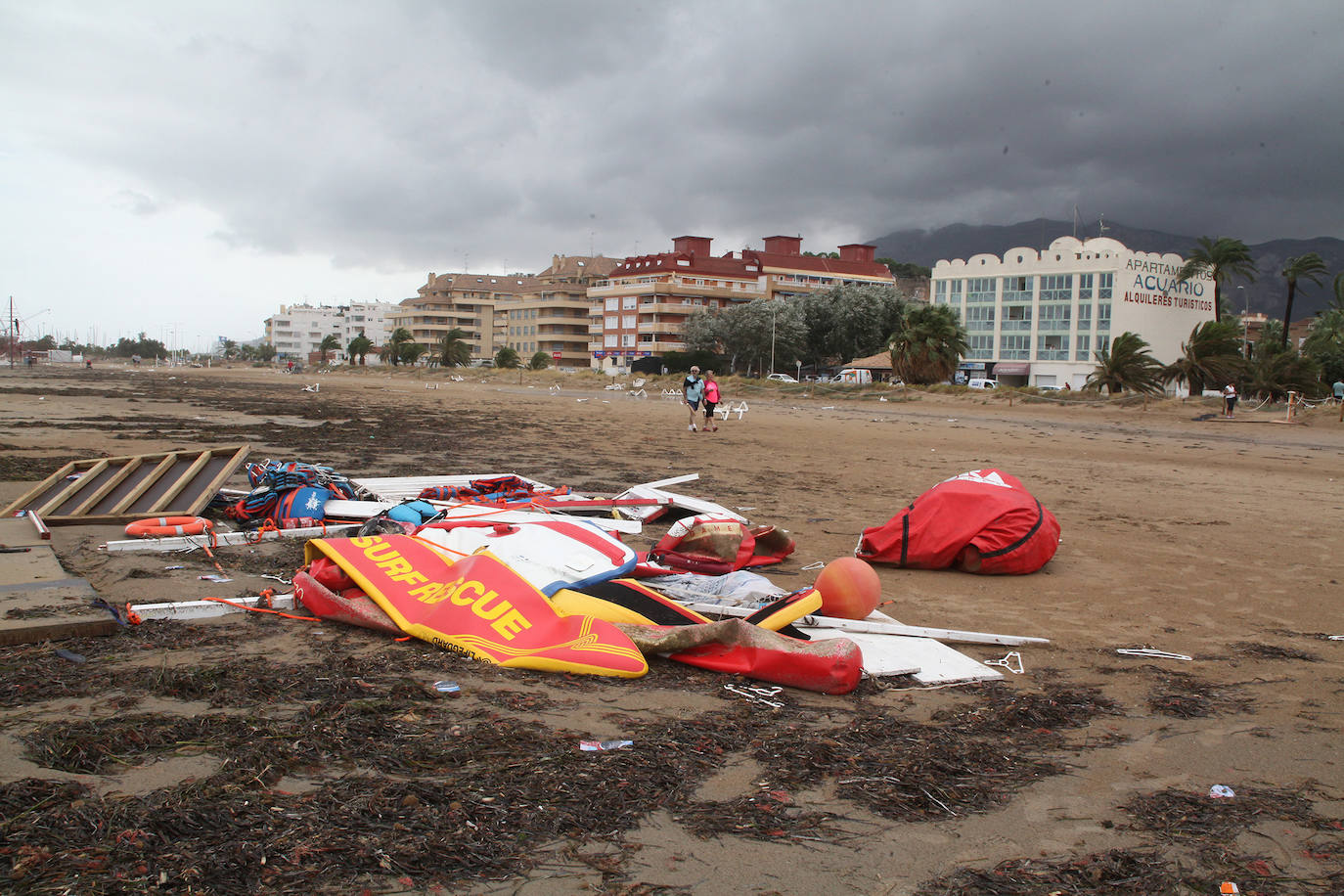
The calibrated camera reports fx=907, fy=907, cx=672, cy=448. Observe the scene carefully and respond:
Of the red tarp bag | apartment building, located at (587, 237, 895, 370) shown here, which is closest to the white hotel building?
apartment building, located at (587, 237, 895, 370)

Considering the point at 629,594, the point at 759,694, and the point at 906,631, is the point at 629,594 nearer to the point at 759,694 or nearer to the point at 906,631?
the point at 759,694

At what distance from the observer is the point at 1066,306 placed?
6712cm

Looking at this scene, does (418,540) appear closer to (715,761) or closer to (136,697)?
(136,697)

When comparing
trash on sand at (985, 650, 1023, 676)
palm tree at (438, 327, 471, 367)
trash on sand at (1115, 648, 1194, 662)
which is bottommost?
trash on sand at (1115, 648, 1194, 662)

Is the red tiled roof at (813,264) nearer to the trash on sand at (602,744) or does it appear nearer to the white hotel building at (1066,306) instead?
the white hotel building at (1066,306)

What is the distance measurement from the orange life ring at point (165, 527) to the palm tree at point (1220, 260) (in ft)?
218

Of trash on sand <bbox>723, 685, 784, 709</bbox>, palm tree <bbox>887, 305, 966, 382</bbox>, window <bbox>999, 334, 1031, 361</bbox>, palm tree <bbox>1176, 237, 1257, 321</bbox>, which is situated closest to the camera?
trash on sand <bbox>723, 685, 784, 709</bbox>

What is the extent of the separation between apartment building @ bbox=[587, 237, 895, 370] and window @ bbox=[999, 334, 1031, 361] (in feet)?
81.7

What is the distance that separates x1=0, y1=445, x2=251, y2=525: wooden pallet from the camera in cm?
760

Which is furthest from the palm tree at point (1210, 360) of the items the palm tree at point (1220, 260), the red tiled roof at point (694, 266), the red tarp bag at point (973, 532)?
the red tiled roof at point (694, 266)

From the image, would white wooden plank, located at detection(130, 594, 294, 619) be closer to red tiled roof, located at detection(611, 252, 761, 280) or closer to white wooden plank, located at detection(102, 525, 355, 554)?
white wooden plank, located at detection(102, 525, 355, 554)

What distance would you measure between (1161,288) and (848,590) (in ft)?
236

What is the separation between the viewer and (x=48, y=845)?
97.7 inches

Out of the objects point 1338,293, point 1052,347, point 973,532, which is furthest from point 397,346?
point 973,532
